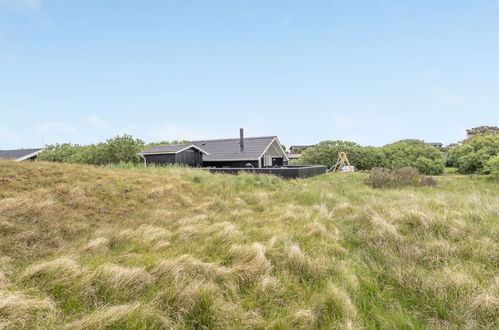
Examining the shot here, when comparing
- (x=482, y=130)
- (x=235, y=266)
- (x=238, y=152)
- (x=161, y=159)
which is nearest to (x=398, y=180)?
(x=238, y=152)

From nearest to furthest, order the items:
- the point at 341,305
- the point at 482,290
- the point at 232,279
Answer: the point at 341,305 → the point at 482,290 → the point at 232,279

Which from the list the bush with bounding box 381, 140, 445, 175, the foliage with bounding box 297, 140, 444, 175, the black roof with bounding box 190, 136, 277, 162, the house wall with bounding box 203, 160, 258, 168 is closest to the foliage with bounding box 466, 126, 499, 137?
the foliage with bounding box 297, 140, 444, 175

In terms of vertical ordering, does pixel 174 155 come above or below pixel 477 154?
above

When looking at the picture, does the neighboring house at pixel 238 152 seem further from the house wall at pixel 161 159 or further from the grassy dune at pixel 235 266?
the grassy dune at pixel 235 266

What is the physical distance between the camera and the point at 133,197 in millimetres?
8094

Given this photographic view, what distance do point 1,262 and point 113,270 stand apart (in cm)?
180

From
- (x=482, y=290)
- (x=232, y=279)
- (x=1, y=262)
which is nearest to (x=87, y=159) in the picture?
(x=1, y=262)

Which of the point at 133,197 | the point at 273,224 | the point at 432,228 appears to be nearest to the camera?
the point at 432,228

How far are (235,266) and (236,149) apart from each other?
77.9 ft

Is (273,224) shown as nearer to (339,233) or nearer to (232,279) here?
(339,233)

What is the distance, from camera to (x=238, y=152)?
87.0 feet

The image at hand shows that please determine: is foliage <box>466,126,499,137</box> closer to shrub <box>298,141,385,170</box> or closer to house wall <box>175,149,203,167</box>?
shrub <box>298,141,385,170</box>

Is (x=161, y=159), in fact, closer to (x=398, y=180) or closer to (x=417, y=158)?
(x=398, y=180)

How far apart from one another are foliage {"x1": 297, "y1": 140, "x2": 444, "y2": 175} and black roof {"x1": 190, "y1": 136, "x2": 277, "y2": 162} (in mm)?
8519
